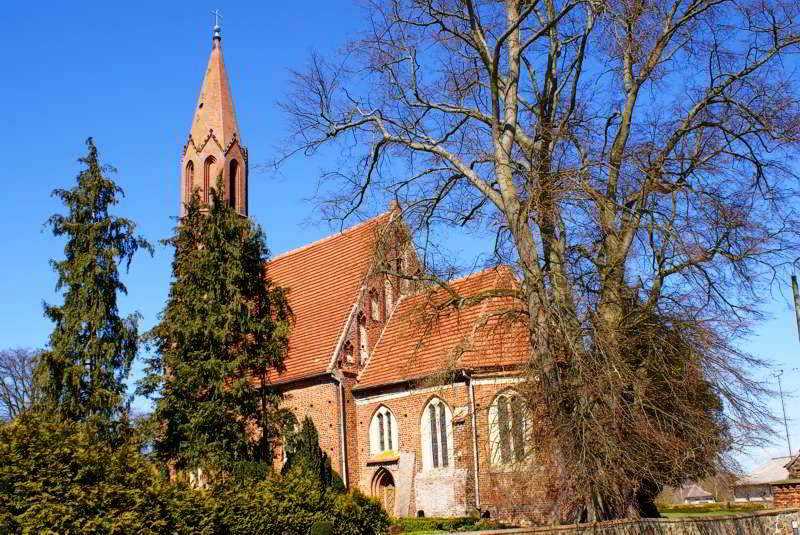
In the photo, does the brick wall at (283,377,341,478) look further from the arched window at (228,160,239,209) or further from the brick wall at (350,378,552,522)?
the arched window at (228,160,239,209)

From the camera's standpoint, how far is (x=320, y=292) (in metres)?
29.5

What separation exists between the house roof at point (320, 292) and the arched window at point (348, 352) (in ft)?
1.16

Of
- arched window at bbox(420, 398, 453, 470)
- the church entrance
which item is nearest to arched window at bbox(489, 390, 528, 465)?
arched window at bbox(420, 398, 453, 470)

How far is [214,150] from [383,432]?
1605cm

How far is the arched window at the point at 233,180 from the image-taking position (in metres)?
36.0

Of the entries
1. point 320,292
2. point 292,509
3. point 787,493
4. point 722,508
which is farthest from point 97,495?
point 722,508

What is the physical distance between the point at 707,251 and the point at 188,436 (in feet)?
41.9

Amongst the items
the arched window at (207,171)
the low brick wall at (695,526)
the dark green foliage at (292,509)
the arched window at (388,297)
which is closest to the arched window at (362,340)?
the arched window at (388,297)

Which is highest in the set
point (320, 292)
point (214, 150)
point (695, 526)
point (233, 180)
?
point (214, 150)

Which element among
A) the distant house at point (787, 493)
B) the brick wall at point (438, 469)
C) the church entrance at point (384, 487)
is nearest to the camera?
the distant house at point (787, 493)

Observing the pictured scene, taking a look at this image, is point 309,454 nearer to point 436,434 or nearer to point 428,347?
point 436,434

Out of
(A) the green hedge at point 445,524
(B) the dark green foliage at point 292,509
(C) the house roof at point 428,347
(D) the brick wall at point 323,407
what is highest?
(C) the house roof at point 428,347

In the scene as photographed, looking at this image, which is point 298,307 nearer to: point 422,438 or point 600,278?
point 422,438

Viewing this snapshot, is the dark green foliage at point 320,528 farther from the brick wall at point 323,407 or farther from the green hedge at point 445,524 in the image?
the brick wall at point 323,407
